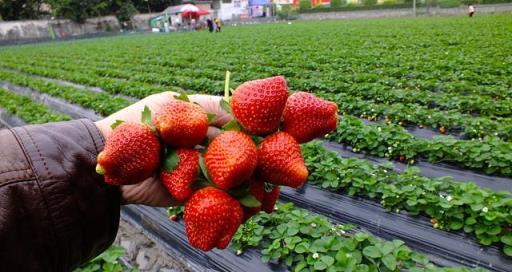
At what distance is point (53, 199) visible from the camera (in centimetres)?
133

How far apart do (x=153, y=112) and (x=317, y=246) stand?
1.58 metres

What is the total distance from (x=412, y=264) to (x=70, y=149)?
2.14 m

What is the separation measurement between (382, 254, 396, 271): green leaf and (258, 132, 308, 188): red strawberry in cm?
137

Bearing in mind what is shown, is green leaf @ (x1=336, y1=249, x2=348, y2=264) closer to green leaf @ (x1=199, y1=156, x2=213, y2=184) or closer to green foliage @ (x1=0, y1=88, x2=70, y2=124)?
green leaf @ (x1=199, y1=156, x2=213, y2=184)

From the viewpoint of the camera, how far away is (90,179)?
4.77ft

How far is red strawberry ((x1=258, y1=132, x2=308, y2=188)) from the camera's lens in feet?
4.32

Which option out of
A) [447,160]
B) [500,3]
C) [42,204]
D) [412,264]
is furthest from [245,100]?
[500,3]

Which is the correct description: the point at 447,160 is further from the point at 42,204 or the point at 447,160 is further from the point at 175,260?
the point at 42,204

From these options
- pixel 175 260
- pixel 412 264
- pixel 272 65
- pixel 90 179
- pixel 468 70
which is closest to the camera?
pixel 90 179

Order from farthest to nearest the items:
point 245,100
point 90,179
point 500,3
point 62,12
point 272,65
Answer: point 62,12
point 500,3
point 272,65
point 90,179
point 245,100

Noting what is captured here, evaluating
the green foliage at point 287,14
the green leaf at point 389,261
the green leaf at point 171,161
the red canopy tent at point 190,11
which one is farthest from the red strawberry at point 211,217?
the green foliage at point 287,14

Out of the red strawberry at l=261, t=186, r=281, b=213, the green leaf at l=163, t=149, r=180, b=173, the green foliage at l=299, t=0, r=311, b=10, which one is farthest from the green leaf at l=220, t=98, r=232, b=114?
the green foliage at l=299, t=0, r=311, b=10

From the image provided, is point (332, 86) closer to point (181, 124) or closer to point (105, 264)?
point (105, 264)

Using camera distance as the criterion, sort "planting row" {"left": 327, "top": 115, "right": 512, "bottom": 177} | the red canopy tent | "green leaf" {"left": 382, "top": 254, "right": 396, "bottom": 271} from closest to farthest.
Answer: "green leaf" {"left": 382, "top": 254, "right": 396, "bottom": 271} → "planting row" {"left": 327, "top": 115, "right": 512, "bottom": 177} → the red canopy tent
